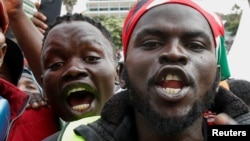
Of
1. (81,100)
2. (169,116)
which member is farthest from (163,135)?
(81,100)

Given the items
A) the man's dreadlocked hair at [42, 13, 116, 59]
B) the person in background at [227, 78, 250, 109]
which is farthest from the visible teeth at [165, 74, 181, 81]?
the man's dreadlocked hair at [42, 13, 116, 59]

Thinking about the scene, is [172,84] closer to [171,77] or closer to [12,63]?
[171,77]

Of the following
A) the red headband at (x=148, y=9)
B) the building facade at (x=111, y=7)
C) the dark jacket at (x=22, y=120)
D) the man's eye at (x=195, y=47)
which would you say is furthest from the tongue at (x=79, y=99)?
the building facade at (x=111, y=7)

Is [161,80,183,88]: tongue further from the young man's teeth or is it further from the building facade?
the building facade

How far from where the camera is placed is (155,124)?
5.68 feet

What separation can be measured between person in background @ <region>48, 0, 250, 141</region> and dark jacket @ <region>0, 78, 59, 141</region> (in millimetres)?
401

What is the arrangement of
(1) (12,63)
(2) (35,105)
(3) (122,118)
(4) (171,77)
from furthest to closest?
(1) (12,63) → (2) (35,105) → (3) (122,118) → (4) (171,77)

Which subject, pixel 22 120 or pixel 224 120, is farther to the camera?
pixel 22 120

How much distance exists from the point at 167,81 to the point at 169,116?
0.40 ft

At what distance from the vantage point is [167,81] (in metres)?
1.70

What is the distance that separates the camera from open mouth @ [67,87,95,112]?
2.51 metres

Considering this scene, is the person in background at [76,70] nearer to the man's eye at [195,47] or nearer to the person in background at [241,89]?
the person in background at [241,89]

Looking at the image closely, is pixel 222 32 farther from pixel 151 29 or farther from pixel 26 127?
pixel 26 127

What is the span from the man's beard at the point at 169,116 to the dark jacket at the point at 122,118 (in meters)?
0.10
